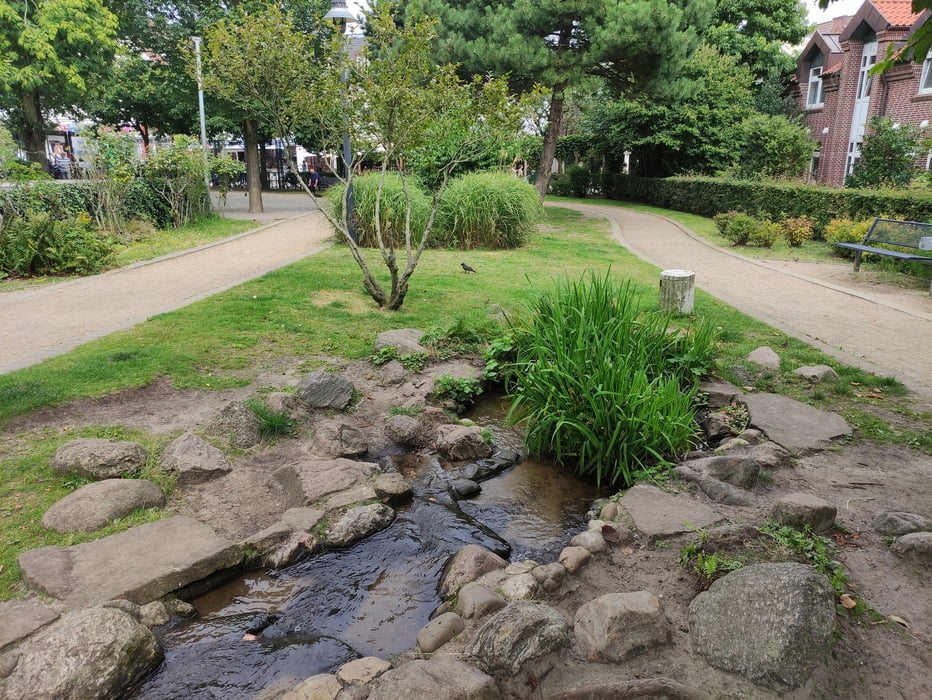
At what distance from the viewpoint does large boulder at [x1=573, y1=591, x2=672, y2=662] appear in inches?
110

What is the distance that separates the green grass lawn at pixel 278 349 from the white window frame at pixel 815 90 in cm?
2525

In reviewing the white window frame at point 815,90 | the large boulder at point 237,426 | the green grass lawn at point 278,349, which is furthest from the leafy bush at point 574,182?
the large boulder at point 237,426

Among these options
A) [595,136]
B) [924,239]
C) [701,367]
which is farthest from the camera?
[595,136]

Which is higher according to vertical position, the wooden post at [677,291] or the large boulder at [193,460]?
the wooden post at [677,291]

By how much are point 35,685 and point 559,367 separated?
369 cm

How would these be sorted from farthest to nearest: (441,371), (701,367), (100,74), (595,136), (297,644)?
(595,136)
(100,74)
(441,371)
(701,367)
(297,644)

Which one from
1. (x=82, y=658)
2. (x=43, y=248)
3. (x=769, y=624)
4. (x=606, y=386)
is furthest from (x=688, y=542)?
(x=43, y=248)

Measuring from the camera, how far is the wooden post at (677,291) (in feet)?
25.8

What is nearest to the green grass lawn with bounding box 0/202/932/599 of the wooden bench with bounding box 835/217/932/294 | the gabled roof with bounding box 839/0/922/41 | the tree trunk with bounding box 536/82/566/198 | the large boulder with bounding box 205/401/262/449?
the large boulder with bounding box 205/401/262/449

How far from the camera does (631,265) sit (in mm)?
12062

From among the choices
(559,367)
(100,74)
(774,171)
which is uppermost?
(100,74)

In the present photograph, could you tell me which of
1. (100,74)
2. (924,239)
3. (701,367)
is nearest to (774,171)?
(924,239)

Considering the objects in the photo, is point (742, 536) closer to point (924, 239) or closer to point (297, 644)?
point (297, 644)

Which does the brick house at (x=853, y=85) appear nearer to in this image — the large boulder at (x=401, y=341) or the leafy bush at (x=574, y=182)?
the leafy bush at (x=574, y=182)
